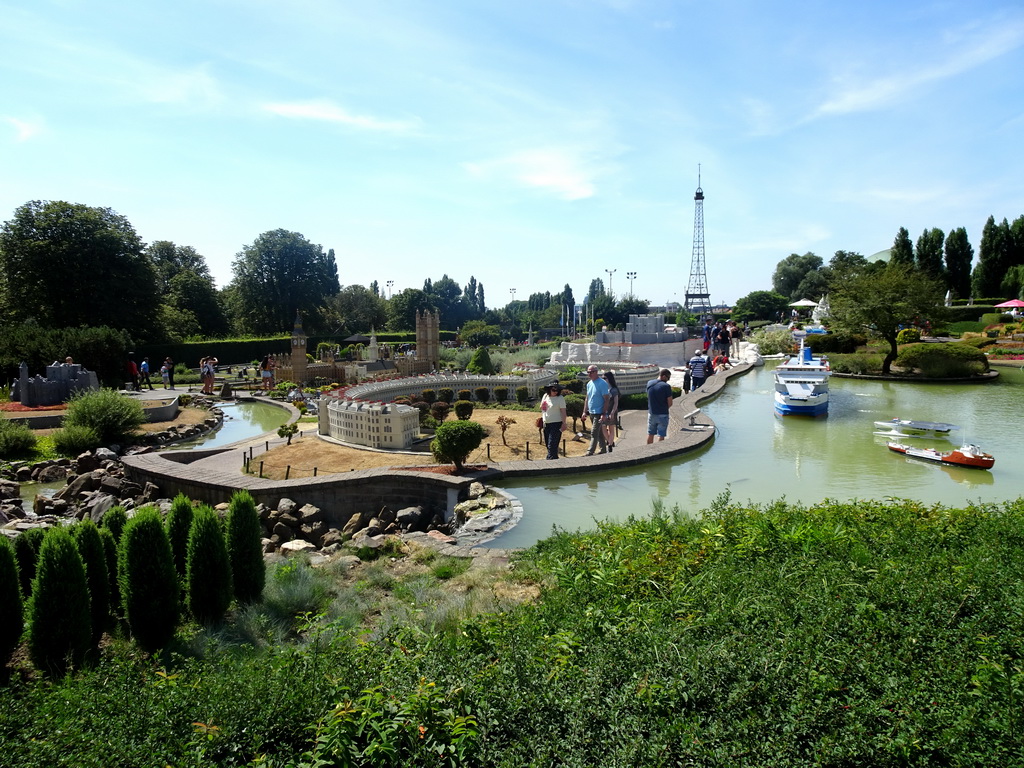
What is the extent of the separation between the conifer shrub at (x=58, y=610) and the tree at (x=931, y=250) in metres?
61.3

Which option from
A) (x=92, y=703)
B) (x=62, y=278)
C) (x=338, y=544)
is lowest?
(x=338, y=544)

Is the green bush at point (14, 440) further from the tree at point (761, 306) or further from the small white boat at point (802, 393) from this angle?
the tree at point (761, 306)

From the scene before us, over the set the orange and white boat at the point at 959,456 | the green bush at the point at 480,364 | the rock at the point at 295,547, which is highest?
the green bush at the point at 480,364

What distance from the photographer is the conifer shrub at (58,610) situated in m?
4.27

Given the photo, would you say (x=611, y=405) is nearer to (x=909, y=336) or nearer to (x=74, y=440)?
(x=74, y=440)

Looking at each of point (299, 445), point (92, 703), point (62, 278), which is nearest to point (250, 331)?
point (62, 278)

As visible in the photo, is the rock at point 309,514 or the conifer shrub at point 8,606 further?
the rock at point 309,514

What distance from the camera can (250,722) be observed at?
9.26 ft

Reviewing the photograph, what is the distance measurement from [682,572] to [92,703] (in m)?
3.74

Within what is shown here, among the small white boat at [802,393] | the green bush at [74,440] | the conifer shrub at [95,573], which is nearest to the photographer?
the conifer shrub at [95,573]

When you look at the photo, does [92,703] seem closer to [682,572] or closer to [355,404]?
[682,572]

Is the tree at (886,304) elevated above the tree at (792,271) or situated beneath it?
situated beneath

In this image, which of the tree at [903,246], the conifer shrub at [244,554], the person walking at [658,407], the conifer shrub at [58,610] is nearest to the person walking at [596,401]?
the person walking at [658,407]

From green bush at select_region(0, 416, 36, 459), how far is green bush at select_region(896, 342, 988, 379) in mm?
28993
